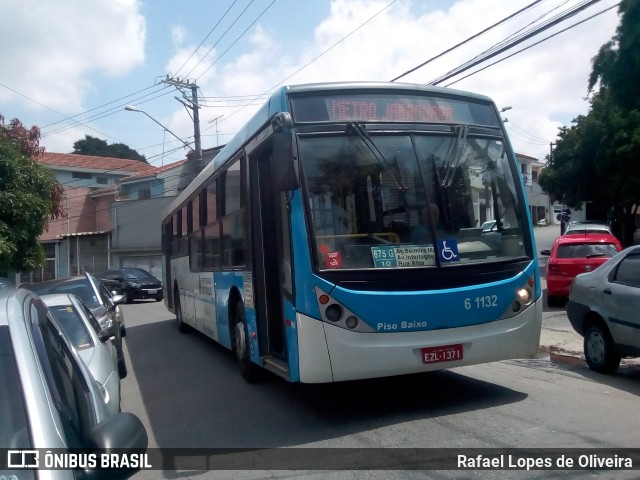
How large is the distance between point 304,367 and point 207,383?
12.0 ft

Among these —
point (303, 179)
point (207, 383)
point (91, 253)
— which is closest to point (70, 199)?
point (91, 253)

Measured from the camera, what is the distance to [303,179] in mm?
6930

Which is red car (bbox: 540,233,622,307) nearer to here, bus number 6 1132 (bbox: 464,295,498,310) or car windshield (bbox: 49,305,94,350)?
bus number 6 1132 (bbox: 464,295,498,310)

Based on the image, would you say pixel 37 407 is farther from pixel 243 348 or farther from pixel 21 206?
pixel 21 206

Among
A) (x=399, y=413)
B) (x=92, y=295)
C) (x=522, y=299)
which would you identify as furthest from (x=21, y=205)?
(x=522, y=299)

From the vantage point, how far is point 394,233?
6996 mm

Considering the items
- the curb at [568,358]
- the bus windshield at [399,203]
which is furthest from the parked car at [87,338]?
the curb at [568,358]

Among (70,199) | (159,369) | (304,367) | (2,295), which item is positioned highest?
(70,199)

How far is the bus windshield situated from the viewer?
690 centimetres

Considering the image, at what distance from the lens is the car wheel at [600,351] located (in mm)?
8845

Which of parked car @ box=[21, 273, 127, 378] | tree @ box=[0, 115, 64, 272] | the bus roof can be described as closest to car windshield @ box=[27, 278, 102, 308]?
parked car @ box=[21, 273, 127, 378]

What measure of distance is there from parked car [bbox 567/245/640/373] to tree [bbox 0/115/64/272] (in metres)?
13.4

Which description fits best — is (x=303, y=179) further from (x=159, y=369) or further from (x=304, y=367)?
(x=159, y=369)

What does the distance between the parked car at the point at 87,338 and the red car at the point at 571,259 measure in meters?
11.6
